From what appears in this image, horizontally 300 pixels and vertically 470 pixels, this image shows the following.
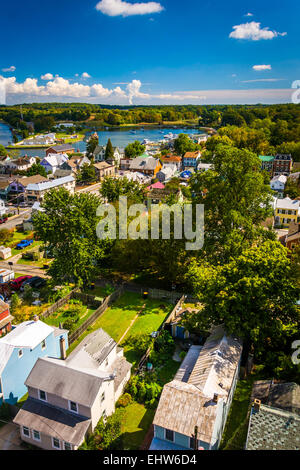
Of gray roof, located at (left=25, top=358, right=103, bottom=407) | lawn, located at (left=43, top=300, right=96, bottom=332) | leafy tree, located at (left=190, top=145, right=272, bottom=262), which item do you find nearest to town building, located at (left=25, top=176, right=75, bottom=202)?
lawn, located at (left=43, top=300, right=96, bottom=332)

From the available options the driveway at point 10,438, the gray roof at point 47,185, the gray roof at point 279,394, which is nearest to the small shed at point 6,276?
the driveway at point 10,438

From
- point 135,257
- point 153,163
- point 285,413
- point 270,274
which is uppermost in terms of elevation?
point 153,163

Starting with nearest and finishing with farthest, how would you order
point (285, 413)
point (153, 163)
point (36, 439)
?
point (285, 413) → point (36, 439) → point (153, 163)

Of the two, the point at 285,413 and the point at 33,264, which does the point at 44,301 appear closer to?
the point at 33,264

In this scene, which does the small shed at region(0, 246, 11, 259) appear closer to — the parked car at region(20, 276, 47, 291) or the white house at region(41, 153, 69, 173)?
the parked car at region(20, 276, 47, 291)

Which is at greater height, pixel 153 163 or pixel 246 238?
pixel 153 163

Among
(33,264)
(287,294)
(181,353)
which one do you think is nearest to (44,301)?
(33,264)
